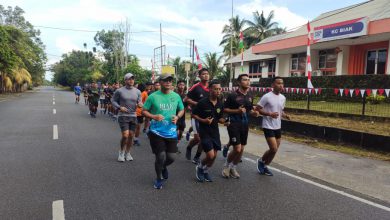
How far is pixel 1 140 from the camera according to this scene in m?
8.98

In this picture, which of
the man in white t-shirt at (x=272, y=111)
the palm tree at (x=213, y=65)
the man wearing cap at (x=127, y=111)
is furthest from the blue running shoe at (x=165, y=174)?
the palm tree at (x=213, y=65)

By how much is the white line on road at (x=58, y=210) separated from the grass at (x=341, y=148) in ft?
21.9

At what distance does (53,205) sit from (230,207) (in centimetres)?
231

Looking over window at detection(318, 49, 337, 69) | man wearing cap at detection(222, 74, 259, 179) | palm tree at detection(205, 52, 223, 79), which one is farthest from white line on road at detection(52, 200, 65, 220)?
palm tree at detection(205, 52, 223, 79)

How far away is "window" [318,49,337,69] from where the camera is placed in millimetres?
22702

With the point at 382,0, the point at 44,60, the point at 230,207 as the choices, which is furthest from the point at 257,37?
the point at 230,207

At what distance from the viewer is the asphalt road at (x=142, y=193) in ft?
13.8

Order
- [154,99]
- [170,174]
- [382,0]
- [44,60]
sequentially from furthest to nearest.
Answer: [44,60]
[382,0]
[170,174]
[154,99]

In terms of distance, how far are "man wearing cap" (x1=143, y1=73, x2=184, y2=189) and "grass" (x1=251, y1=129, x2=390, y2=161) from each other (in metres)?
5.11

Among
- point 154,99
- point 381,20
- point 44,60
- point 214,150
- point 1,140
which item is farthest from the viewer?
point 44,60

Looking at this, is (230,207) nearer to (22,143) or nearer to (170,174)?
(170,174)

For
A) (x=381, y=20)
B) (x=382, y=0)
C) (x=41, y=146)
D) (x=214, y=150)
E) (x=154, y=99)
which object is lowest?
(x=41, y=146)

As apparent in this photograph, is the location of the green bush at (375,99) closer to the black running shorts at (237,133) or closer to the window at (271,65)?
the black running shorts at (237,133)

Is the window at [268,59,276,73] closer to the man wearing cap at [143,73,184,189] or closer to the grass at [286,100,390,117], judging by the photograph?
the grass at [286,100,390,117]
